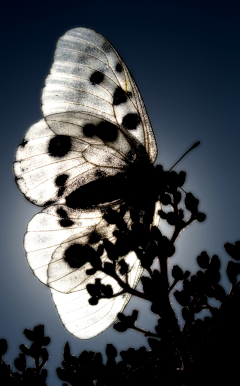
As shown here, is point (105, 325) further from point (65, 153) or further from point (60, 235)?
point (65, 153)

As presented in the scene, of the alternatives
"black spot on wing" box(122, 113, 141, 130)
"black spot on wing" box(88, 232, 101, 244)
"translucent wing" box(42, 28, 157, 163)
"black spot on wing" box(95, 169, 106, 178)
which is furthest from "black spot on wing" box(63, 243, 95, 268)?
"black spot on wing" box(122, 113, 141, 130)

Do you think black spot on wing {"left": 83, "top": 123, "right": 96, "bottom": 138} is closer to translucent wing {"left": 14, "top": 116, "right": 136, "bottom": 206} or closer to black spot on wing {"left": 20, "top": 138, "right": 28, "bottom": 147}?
translucent wing {"left": 14, "top": 116, "right": 136, "bottom": 206}

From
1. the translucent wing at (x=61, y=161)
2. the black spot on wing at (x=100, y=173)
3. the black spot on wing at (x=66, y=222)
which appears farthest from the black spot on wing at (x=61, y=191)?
the black spot on wing at (x=100, y=173)

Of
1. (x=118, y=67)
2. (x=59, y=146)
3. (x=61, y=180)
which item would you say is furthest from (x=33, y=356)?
(x=118, y=67)

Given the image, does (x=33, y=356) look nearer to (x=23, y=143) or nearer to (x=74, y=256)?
(x=74, y=256)

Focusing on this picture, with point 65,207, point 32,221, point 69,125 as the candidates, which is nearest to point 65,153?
point 69,125

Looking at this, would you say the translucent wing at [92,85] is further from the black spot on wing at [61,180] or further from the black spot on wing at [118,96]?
the black spot on wing at [61,180]
